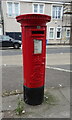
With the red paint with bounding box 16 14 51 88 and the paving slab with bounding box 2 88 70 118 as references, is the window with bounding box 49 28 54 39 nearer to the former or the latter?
the paving slab with bounding box 2 88 70 118

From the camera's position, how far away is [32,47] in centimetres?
256

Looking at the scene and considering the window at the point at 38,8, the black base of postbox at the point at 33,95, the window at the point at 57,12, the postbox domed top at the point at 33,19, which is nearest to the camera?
the postbox domed top at the point at 33,19

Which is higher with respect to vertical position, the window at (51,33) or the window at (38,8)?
the window at (38,8)

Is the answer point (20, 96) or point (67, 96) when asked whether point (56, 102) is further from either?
point (20, 96)

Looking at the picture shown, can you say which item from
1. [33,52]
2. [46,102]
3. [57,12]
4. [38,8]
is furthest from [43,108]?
[57,12]

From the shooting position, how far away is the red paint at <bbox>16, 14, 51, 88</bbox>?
2.44 meters

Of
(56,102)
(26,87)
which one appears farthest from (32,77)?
(56,102)

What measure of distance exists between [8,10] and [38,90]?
790 inches

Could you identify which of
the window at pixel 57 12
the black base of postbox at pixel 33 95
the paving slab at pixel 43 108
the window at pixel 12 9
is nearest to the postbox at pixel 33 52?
the black base of postbox at pixel 33 95

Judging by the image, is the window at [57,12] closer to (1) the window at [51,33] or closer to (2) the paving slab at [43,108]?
(1) the window at [51,33]

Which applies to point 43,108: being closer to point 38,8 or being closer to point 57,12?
point 38,8

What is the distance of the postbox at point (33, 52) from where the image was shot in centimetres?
246

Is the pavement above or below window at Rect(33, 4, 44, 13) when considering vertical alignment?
below

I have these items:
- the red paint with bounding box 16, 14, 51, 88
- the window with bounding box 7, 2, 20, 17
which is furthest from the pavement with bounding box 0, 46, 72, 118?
the window with bounding box 7, 2, 20, 17
